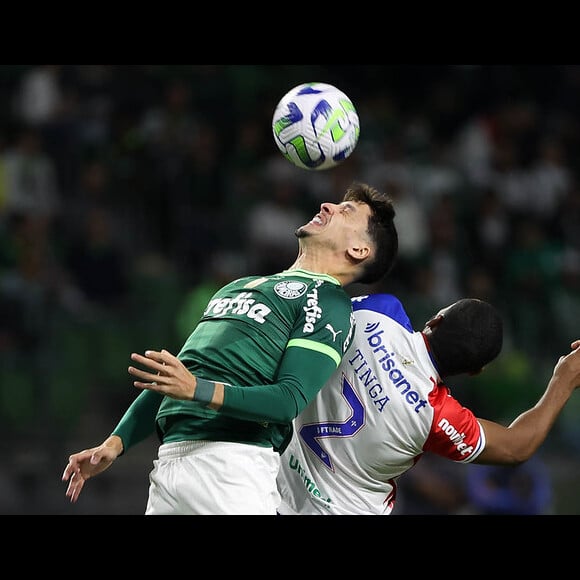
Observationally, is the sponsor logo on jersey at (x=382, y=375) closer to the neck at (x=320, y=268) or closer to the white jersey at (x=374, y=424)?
the white jersey at (x=374, y=424)

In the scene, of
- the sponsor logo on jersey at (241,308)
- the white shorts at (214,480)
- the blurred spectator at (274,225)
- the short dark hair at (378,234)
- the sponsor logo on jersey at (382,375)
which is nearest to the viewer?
the white shorts at (214,480)

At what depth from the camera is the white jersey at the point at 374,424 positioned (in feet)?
13.8

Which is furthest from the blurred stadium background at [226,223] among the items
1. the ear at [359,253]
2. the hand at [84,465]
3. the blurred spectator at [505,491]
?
the hand at [84,465]

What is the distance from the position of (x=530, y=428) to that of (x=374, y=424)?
72 cm

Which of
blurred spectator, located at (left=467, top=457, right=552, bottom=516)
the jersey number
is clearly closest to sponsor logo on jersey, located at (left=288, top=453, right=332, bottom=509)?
the jersey number

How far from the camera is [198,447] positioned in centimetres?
393

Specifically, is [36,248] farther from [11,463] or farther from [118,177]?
[11,463]

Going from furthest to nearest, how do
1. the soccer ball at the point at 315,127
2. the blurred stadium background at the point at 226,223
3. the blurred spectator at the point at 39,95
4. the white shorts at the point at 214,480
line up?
1. the blurred spectator at the point at 39,95
2. the blurred stadium background at the point at 226,223
3. the soccer ball at the point at 315,127
4. the white shorts at the point at 214,480

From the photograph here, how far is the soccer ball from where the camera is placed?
15.5 ft

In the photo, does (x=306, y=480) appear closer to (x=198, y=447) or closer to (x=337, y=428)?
(x=337, y=428)

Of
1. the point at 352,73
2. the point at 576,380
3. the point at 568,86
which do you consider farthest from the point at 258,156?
the point at 576,380

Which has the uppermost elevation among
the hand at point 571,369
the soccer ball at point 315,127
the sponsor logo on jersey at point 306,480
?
the soccer ball at point 315,127

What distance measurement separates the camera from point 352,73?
11195 millimetres

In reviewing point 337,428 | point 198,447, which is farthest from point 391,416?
point 198,447
